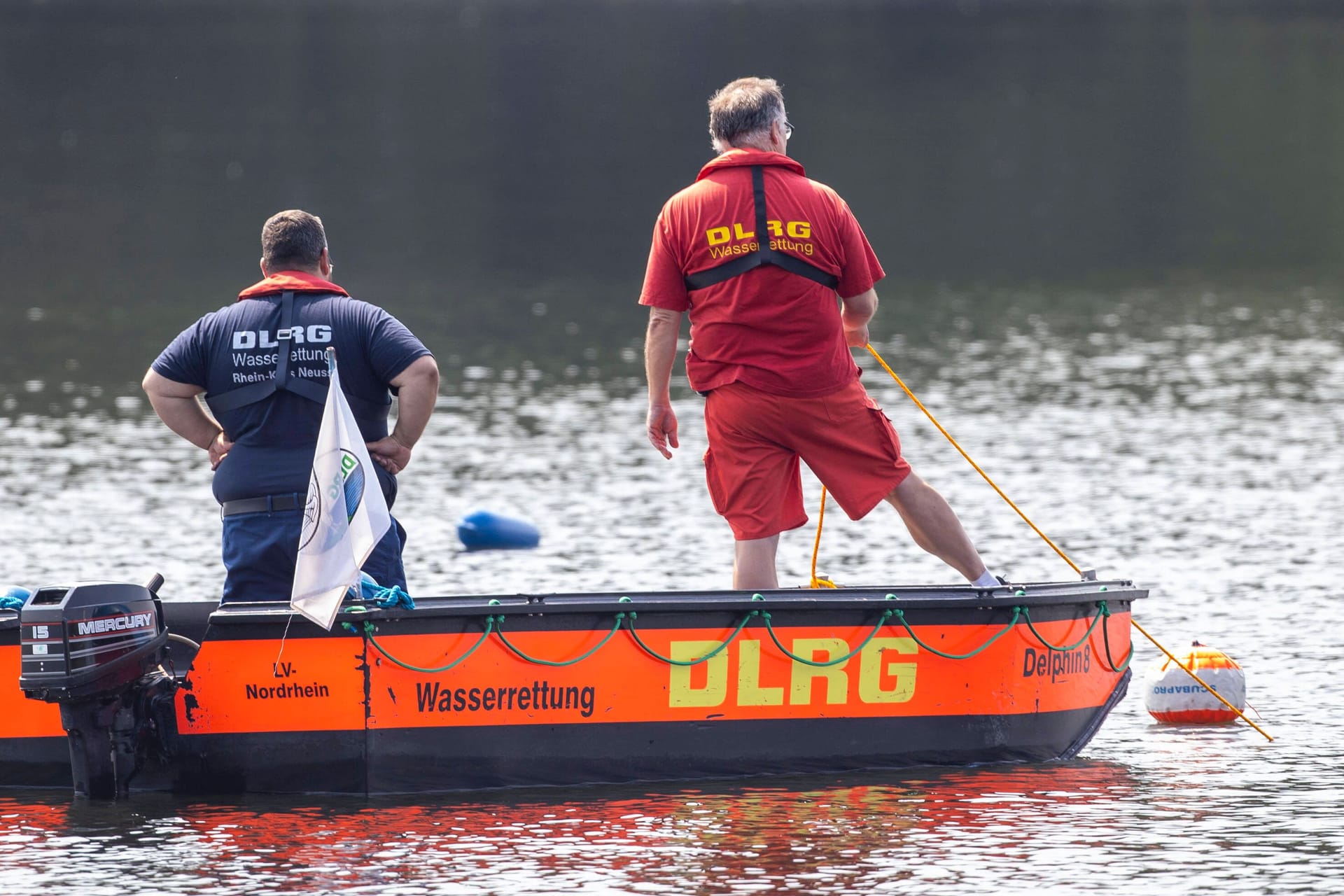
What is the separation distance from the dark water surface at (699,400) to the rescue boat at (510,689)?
0.14 metres

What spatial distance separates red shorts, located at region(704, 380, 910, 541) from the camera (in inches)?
310

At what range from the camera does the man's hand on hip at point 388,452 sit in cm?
781

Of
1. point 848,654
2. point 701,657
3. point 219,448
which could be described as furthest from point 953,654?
point 219,448

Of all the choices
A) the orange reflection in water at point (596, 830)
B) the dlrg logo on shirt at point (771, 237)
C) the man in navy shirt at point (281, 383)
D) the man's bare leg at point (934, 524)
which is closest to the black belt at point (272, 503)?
the man in navy shirt at point (281, 383)

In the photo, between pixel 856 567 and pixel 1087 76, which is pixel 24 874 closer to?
pixel 856 567

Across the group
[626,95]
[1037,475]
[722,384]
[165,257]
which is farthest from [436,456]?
[626,95]

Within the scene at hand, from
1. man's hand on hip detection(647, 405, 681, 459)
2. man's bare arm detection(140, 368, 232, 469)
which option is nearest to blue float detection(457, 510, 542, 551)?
man's bare arm detection(140, 368, 232, 469)

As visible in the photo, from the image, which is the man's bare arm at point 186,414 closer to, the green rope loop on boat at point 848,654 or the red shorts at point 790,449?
the red shorts at point 790,449

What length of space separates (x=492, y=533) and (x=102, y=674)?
22.0 feet

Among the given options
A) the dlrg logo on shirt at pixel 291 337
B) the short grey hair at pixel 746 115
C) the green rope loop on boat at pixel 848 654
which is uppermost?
the short grey hair at pixel 746 115

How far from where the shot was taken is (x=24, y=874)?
263 inches

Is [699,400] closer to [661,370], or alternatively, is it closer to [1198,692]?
[1198,692]

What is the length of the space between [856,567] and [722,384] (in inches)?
213

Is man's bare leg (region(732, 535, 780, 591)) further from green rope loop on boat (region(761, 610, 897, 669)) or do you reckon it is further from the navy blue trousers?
the navy blue trousers
